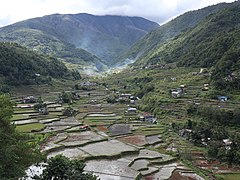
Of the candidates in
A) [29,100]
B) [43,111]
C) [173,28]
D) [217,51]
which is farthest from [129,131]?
[173,28]

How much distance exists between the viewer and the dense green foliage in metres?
13.9

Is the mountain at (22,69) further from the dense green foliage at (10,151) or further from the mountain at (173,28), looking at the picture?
the mountain at (173,28)

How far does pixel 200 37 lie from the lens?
90.4m

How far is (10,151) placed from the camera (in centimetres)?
1399

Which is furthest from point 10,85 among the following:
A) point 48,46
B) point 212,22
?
point 48,46

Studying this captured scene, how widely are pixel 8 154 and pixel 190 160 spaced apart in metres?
16.5

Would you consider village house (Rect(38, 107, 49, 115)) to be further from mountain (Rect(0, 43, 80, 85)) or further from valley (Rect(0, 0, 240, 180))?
mountain (Rect(0, 43, 80, 85))

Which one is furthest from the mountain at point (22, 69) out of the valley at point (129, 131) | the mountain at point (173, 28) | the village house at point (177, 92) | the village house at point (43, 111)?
the mountain at point (173, 28)

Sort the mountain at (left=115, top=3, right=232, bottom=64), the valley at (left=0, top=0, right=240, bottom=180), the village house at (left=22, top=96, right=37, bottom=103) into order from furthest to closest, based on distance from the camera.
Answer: the mountain at (left=115, top=3, right=232, bottom=64)
the village house at (left=22, top=96, right=37, bottom=103)
the valley at (left=0, top=0, right=240, bottom=180)

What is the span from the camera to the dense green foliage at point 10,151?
13.9 metres

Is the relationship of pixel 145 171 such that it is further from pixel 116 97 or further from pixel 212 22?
pixel 212 22

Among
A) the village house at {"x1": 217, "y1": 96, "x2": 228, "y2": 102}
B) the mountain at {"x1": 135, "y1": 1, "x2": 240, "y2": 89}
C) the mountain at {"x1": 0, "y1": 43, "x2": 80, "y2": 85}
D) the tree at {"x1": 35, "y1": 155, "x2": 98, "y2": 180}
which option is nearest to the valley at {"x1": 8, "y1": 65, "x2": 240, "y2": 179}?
the village house at {"x1": 217, "y1": 96, "x2": 228, "y2": 102}

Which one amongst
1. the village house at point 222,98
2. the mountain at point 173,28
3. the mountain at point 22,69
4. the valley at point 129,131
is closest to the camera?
the valley at point 129,131

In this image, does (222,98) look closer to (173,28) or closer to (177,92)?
(177,92)
